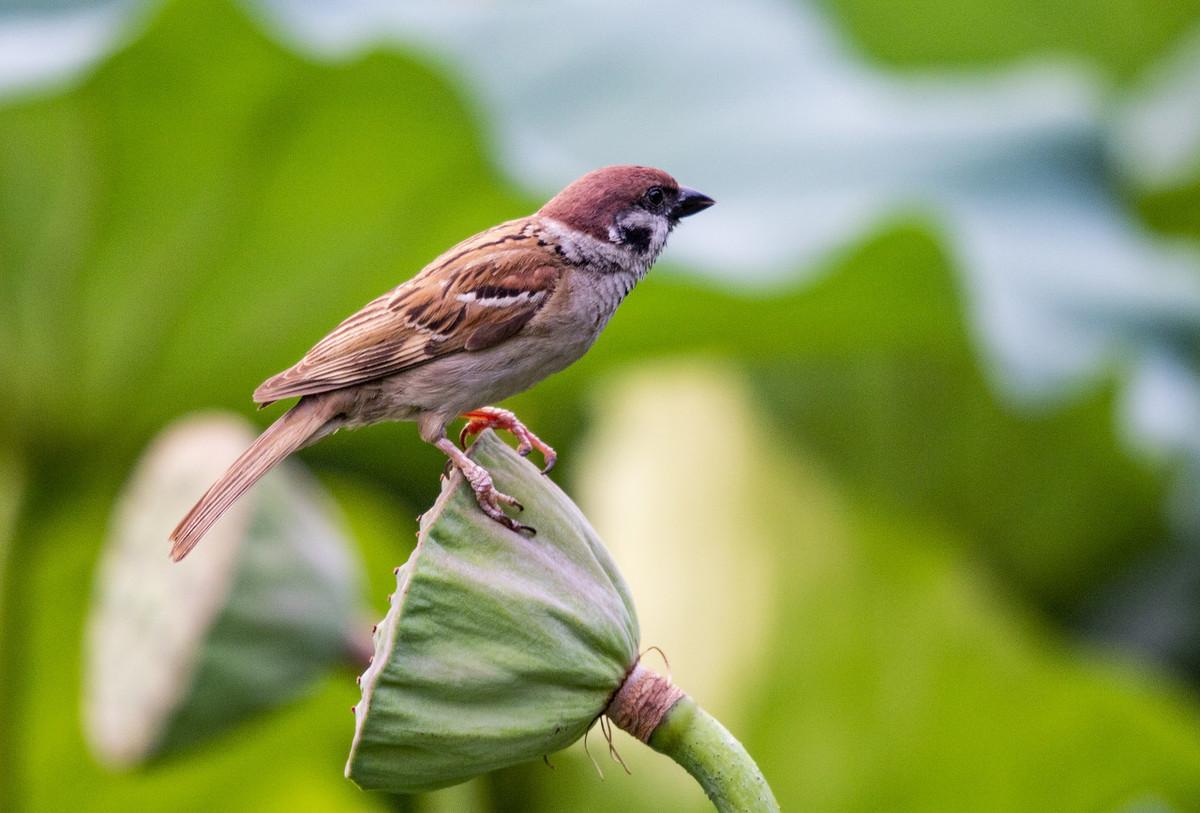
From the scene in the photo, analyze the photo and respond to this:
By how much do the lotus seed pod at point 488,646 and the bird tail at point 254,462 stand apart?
21 centimetres

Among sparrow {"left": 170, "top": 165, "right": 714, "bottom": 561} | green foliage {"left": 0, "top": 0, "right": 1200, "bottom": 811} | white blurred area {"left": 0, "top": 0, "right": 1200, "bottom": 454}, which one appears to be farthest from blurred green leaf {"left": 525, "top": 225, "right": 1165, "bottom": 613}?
sparrow {"left": 170, "top": 165, "right": 714, "bottom": 561}

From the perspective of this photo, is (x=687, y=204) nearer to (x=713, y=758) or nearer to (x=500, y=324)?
(x=500, y=324)

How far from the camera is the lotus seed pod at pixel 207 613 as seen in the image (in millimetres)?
2354

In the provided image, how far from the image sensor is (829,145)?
4.82 metres

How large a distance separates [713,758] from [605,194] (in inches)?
26.3

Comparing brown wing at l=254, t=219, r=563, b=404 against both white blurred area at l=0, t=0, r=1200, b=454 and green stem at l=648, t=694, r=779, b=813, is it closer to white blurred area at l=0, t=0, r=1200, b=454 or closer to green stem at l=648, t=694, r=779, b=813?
green stem at l=648, t=694, r=779, b=813

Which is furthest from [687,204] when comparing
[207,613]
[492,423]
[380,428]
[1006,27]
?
[1006,27]

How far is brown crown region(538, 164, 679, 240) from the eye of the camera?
176 cm

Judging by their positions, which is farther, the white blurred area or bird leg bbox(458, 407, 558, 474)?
the white blurred area

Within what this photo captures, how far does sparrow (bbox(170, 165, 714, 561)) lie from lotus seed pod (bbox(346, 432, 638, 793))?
229mm

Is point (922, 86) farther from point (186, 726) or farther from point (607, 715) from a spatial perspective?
point (607, 715)

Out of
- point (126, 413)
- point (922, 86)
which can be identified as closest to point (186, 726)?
point (126, 413)

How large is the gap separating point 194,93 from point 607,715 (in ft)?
9.10

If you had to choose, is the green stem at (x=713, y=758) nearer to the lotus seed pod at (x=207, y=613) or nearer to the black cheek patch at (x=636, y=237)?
the black cheek patch at (x=636, y=237)
